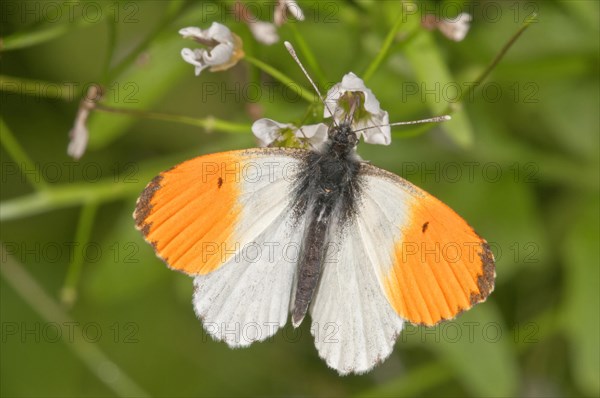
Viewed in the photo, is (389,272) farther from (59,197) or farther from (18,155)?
(18,155)

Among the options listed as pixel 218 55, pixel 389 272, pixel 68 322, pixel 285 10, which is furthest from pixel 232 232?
pixel 68 322

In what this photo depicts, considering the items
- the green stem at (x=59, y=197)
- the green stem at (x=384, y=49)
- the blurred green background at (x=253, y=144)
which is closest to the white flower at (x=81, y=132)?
the blurred green background at (x=253, y=144)

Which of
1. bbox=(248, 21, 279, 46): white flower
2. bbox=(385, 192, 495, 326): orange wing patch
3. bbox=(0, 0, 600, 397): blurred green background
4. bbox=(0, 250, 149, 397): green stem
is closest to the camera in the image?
bbox=(385, 192, 495, 326): orange wing patch

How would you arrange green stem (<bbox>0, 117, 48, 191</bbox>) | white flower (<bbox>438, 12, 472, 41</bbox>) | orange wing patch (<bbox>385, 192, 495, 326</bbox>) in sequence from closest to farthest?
orange wing patch (<bbox>385, 192, 495, 326</bbox>) → white flower (<bbox>438, 12, 472, 41</bbox>) → green stem (<bbox>0, 117, 48, 191</bbox>)

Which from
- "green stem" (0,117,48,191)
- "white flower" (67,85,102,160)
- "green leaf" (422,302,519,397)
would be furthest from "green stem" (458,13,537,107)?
"green stem" (0,117,48,191)

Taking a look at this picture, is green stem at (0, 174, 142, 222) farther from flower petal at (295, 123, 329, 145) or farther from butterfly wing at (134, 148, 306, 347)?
flower petal at (295, 123, 329, 145)

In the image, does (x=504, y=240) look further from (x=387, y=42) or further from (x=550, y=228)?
(x=387, y=42)

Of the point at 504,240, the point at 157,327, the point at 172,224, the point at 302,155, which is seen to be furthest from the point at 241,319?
the point at 157,327
